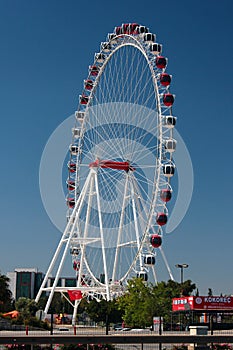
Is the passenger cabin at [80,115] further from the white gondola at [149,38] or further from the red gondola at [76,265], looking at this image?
the red gondola at [76,265]

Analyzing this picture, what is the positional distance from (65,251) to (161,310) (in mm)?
11558

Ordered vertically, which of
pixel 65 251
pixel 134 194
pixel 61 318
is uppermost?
pixel 134 194

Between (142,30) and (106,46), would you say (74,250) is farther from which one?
(142,30)

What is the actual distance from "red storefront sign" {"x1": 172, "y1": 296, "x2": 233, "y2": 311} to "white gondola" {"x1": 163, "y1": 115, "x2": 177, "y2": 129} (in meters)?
15.4

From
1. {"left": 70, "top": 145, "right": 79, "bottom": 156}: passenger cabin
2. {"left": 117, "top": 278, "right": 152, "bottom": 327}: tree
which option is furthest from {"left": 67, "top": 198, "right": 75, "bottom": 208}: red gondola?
{"left": 117, "top": 278, "right": 152, "bottom": 327}: tree

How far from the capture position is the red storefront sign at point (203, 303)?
58.1 metres

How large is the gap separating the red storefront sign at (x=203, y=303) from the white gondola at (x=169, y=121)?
50.4 feet

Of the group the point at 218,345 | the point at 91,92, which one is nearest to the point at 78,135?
the point at 91,92

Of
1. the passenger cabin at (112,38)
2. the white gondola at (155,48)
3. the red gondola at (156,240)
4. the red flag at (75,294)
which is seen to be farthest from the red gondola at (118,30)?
the red flag at (75,294)

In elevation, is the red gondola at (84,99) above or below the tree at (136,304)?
above

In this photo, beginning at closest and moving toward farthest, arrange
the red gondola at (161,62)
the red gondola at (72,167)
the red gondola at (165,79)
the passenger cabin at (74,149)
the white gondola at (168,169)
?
the white gondola at (168,169) < the red gondola at (165,79) < the red gondola at (161,62) < the passenger cabin at (74,149) < the red gondola at (72,167)

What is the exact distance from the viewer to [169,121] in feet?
184

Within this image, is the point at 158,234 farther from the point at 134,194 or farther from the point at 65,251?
the point at 65,251

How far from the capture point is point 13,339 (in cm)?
2117
